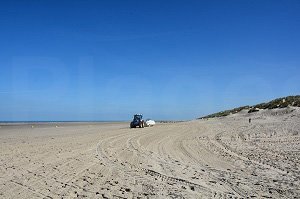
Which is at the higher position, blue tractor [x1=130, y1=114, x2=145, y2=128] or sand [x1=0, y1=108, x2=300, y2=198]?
blue tractor [x1=130, y1=114, x2=145, y2=128]

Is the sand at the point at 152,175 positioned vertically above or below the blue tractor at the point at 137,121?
below

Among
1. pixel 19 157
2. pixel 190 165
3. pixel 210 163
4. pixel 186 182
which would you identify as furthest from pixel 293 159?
pixel 19 157

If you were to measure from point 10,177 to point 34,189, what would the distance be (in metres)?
1.95

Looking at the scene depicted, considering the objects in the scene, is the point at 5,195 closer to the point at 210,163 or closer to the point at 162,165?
the point at 162,165

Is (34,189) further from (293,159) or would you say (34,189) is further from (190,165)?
(293,159)

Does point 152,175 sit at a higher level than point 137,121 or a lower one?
lower

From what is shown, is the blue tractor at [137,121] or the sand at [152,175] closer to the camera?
the sand at [152,175]

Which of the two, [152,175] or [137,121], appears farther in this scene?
[137,121]

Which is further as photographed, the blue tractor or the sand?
the blue tractor

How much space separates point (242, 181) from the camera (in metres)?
9.56

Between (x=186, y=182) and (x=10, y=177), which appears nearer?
(x=186, y=182)

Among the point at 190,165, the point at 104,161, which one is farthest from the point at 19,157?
the point at 190,165

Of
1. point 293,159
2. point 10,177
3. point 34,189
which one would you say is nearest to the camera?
point 34,189

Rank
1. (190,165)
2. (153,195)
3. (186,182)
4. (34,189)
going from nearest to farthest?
(153,195), (34,189), (186,182), (190,165)
